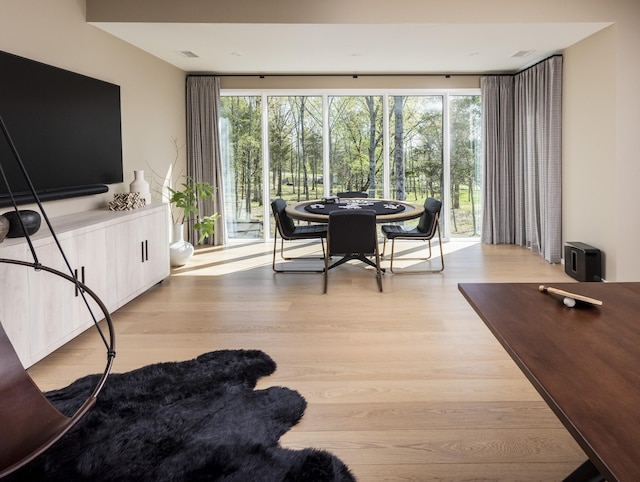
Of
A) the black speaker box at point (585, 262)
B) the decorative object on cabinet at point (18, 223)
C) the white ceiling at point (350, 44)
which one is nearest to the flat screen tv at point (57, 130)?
the decorative object on cabinet at point (18, 223)

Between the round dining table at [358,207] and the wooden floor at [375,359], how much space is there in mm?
659

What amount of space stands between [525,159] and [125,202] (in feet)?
17.2

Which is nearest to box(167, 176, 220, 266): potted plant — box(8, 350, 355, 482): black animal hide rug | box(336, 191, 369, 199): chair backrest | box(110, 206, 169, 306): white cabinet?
box(110, 206, 169, 306): white cabinet

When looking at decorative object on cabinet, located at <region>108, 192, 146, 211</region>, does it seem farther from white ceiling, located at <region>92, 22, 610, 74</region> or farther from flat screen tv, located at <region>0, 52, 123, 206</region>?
white ceiling, located at <region>92, 22, 610, 74</region>

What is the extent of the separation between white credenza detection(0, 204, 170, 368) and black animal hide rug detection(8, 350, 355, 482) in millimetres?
434

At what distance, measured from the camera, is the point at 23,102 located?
3658 mm

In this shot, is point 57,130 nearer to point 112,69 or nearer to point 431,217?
point 112,69

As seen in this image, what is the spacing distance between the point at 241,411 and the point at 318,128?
19.4 ft

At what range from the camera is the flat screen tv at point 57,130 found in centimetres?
354

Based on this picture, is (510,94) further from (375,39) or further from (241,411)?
(241,411)

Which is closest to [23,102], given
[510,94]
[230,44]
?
[230,44]

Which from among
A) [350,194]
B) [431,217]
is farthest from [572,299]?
[350,194]

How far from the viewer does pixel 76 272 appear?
351 cm

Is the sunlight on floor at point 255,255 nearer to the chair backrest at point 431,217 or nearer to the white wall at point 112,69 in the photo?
the chair backrest at point 431,217
